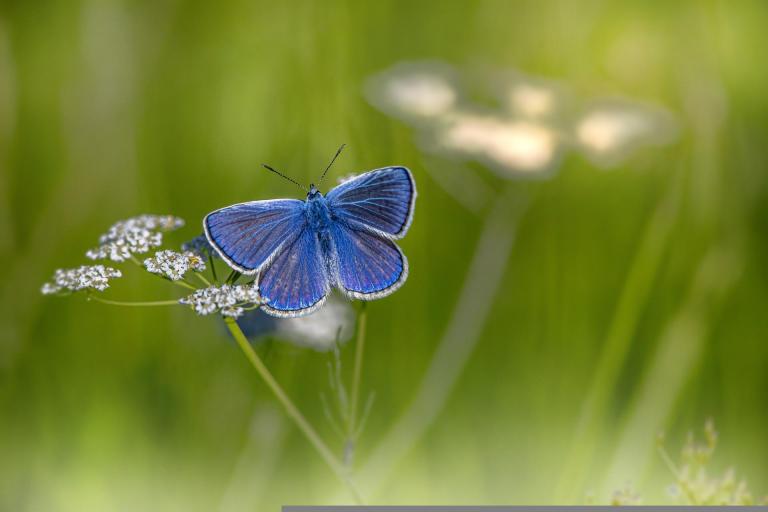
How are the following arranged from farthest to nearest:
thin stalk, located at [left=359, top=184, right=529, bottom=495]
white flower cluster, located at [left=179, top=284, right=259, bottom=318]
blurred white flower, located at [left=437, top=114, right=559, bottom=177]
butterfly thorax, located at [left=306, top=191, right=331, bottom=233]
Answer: blurred white flower, located at [left=437, top=114, right=559, bottom=177], thin stalk, located at [left=359, top=184, right=529, bottom=495], butterfly thorax, located at [left=306, top=191, right=331, bottom=233], white flower cluster, located at [left=179, top=284, right=259, bottom=318]

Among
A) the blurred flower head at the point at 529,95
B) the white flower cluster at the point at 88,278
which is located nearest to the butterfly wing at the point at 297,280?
the white flower cluster at the point at 88,278

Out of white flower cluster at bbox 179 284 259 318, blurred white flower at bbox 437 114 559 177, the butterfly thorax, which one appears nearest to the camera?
white flower cluster at bbox 179 284 259 318

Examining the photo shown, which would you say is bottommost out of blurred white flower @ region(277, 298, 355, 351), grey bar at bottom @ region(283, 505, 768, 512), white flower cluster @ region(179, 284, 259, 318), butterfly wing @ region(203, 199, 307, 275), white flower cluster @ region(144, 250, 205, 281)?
grey bar at bottom @ region(283, 505, 768, 512)

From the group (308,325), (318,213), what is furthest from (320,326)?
(318,213)

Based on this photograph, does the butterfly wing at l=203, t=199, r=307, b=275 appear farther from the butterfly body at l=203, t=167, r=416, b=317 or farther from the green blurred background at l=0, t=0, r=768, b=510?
the green blurred background at l=0, t=0, r=768, b=510

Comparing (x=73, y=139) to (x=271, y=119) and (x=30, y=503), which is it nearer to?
(x=271, y=119)

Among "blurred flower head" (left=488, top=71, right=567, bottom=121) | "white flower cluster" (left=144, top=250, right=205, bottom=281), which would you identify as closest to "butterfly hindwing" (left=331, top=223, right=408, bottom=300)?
"white flower cluster" (left=144, top=250, right=205, bottom=281)

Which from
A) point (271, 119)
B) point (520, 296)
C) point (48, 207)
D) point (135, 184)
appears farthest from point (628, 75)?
point (48, 207)

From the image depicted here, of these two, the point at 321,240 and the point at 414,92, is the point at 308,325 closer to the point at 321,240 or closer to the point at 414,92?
the point at 321,240
